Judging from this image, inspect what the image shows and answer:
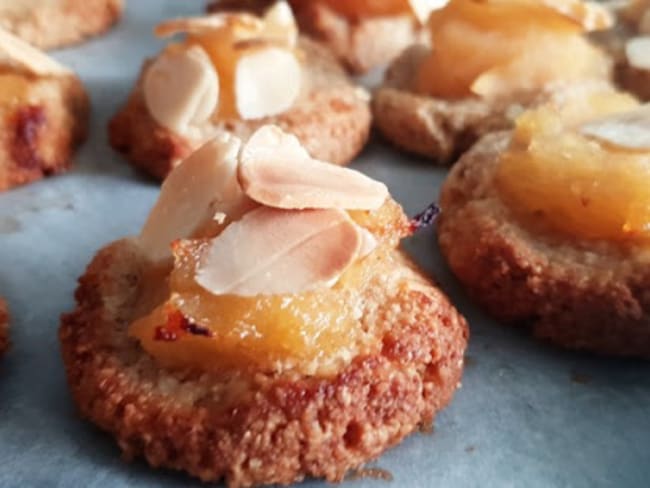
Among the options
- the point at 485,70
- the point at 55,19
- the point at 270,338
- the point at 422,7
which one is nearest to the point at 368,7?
the point at 422,7

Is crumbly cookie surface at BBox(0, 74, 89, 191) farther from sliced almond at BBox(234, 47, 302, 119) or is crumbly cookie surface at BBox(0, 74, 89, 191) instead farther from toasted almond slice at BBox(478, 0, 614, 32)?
toasted almond slice at BBox(478, 0, 614, 32)

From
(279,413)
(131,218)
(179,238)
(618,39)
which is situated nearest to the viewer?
(279,413)

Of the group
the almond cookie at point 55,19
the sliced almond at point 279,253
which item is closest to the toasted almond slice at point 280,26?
the almond cookie at point 55,19

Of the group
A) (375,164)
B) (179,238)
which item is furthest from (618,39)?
(179,238)

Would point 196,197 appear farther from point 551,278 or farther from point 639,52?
point 639,52

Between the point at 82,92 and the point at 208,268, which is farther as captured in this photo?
the point at 82,92

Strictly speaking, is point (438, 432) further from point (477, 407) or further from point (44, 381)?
point (44, 381)

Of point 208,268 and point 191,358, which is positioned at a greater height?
point 208,268
